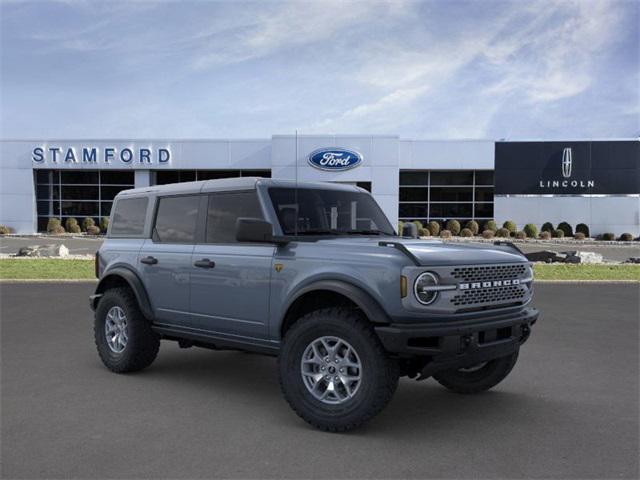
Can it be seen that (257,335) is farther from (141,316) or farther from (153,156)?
(153,156)

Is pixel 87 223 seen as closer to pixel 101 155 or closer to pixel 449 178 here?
pixel 101 155

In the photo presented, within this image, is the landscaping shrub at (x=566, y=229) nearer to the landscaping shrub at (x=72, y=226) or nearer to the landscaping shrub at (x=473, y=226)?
the landscaping shrub at (x=473, y=226)

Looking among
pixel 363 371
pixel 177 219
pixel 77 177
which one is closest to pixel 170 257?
pixel 177 219

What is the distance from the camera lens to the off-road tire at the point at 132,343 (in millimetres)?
6676

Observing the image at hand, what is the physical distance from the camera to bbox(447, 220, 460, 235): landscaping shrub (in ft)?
128

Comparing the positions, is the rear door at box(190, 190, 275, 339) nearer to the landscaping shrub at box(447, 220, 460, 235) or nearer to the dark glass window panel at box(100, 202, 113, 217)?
the landscaping shrub at box(447, 220, 460, 235)

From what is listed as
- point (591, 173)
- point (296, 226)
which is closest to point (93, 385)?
point (296, 226)

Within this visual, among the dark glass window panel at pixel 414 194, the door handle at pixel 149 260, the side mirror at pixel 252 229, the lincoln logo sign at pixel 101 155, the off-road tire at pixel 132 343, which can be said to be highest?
the lincoln logo sign at pixel 101 155

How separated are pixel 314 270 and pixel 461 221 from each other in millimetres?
37774

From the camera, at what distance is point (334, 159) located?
3784 cm

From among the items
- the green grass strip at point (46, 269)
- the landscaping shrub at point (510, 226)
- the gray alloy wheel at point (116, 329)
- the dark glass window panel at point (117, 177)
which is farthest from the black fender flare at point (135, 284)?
the dark glass window panel at point (117, 177)

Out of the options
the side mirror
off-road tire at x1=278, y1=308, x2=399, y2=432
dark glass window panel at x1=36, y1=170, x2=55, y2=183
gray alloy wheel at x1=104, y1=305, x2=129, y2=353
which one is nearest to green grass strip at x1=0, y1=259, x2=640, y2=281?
gray alloy wheel at x1=104, y1=305, x2=129, y2=353

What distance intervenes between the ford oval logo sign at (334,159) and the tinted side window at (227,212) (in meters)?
31.9

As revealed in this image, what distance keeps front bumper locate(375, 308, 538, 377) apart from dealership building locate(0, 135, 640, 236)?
32.6 metres
